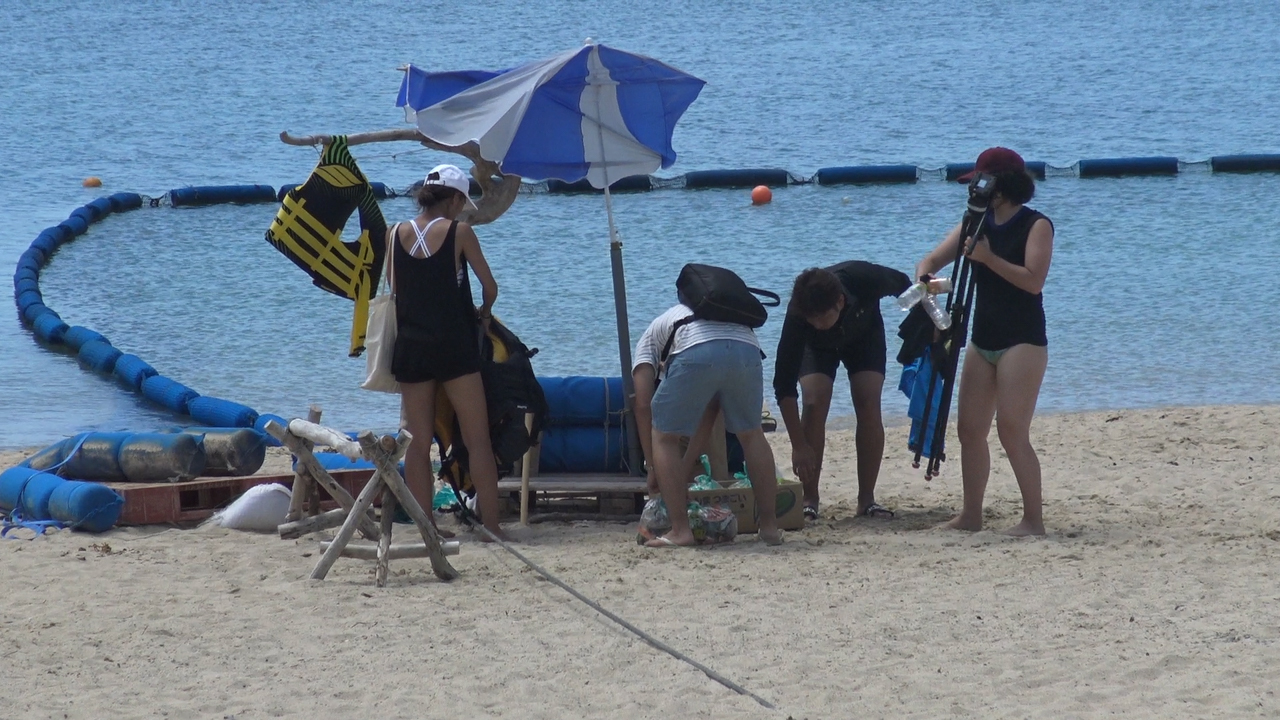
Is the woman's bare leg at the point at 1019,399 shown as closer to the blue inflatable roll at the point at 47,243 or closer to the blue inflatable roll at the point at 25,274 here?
the blue inflatable roll at the point at 25,274

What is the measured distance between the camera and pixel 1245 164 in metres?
24.2

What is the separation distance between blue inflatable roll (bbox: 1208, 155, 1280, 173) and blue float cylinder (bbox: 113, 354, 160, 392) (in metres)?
18.9

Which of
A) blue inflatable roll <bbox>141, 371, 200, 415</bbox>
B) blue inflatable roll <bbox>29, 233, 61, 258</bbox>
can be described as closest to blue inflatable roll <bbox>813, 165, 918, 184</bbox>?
blue inflatable roll <bbox>29, 233, 61, 258</bbox>

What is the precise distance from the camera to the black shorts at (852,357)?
20.8ft

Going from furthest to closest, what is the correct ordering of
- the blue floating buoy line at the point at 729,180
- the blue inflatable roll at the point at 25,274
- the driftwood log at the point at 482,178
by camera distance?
the blue floating buoy line at the point at 729,180 < the blue inflatable roll at the point at 25,274 < the driftwood log at the point at 482,178

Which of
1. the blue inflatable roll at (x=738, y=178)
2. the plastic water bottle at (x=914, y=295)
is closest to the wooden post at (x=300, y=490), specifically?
the plastic water bottle at (x=914, y=295)

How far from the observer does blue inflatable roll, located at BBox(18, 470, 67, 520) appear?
6322 mm

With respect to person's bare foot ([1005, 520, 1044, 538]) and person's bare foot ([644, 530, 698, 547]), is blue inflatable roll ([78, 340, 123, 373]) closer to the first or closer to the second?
person's bare foot ([644, 530, 698, 547])

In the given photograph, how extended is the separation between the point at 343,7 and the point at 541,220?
1516 inches

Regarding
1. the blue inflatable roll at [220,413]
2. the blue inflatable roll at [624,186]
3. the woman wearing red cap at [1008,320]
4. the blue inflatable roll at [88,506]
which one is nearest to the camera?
the woman wearing red cap at [1008,320]

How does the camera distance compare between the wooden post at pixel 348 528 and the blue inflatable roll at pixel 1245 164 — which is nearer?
the wooden post at pixel 348 528

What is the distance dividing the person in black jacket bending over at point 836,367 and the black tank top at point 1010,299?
0.60 meters

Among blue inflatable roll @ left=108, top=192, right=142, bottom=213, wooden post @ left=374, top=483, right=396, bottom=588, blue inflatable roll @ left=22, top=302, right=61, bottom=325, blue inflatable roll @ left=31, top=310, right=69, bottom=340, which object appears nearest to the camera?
wooden post @ left=374, top=483, right=396, bottom=588

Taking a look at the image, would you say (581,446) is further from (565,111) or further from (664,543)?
(565,111)
